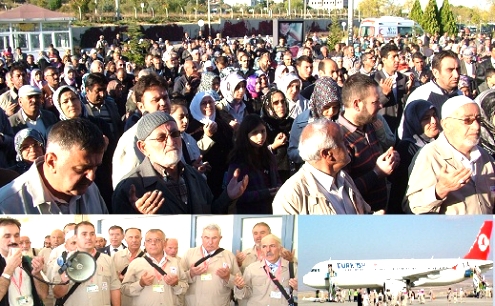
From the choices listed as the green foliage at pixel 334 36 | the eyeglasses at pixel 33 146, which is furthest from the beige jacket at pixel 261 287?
the green foliage at pixel 334 36

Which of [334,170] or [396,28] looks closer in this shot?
[334,170]

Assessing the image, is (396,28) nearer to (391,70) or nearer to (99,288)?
(391,70)

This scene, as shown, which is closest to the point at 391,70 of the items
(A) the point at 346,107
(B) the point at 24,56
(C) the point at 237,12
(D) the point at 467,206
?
(A) the point at 346,107

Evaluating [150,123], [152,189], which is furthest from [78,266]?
[150,123]

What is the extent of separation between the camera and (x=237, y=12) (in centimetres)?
3394

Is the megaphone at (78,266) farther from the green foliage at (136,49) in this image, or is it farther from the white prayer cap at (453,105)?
the green foliage at (136,49)

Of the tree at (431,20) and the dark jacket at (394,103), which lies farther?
the tree at (431,20)

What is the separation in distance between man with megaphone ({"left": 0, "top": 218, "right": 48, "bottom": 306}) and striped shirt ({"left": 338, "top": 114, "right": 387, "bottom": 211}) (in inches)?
77.4

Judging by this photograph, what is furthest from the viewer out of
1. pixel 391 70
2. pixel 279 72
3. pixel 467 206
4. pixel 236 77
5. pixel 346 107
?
pixel 279 72

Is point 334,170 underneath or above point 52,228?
above

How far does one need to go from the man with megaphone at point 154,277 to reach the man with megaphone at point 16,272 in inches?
18.0

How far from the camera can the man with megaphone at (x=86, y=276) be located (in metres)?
3.58

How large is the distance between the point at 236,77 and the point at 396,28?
15623 millimetres

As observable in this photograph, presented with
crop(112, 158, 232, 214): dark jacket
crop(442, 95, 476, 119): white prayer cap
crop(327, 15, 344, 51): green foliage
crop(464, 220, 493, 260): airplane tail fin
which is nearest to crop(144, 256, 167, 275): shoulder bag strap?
crop(112, 158, 232, 214): dark jacket
